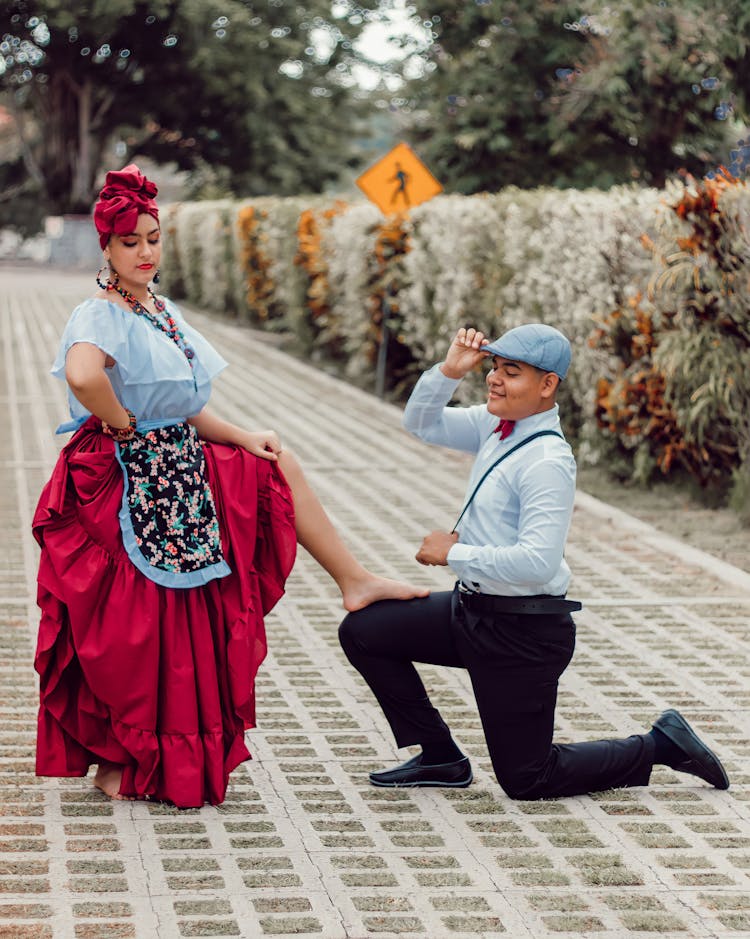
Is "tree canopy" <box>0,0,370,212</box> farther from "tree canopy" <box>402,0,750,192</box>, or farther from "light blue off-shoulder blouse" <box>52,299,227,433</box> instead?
"light blue off-shoulder blouse" <box>52,299,227,433</box>

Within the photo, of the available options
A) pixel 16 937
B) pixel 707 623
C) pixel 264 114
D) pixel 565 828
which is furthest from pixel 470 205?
pixel 264 114

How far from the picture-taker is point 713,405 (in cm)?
1033

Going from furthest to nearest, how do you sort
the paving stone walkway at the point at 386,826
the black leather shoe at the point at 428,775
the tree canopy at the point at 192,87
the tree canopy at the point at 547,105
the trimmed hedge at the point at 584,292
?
the tree canopy at the point at 192,87 < the tree canopy at the point at 547,105 < the trimmed hedge at the point at 584,292 < the black leather shoe at the point at 428,775 < the paving stone walkway at the point at 386,826

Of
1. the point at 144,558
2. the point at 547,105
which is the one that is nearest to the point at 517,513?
the point at 144,558

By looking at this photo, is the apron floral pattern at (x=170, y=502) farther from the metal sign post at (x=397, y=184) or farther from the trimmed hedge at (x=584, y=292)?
the metal sign post at (x=397, y=184)

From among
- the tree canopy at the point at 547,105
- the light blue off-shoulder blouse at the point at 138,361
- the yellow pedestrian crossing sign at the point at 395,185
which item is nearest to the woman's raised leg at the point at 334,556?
the light blue off-shoulder blouse at the point at 138,361

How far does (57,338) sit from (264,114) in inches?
1206

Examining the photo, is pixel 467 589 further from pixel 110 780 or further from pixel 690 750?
pixel 110 780

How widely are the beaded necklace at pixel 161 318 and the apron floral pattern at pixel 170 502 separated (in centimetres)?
21

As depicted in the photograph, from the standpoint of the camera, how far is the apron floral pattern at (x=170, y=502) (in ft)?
16.2

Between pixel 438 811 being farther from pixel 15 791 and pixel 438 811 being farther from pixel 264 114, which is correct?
pixel 264 114

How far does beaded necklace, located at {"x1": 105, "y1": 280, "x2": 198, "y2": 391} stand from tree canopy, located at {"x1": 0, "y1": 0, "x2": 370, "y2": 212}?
45673mm

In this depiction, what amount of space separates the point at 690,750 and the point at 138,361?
2.03 meters

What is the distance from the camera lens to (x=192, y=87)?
175 ft
